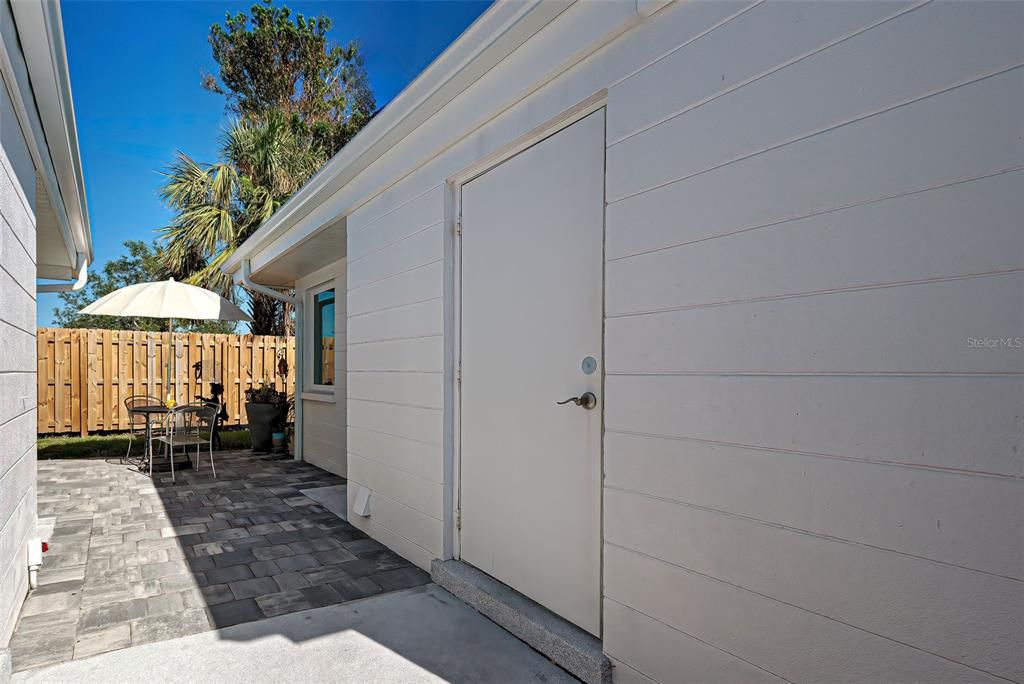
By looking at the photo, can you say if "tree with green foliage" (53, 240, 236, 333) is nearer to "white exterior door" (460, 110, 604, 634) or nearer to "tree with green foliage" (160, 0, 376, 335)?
"tree with green foliage" (160, 0, 376, 335)

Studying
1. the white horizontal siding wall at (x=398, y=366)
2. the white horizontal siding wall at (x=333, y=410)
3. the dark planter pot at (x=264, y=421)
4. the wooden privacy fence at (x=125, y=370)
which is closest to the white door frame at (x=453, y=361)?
the white horizontal siding wall at (x=398, y=366)

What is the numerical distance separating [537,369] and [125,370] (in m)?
9.53

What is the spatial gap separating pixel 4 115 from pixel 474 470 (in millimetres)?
2402

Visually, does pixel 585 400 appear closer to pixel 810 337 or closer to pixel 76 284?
pixel 810 337

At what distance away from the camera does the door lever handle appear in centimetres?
217

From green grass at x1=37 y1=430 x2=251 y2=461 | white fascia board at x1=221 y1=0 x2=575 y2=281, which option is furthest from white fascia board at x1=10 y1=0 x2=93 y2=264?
green grass at x1=37 y1=430 x2=251 y2=461

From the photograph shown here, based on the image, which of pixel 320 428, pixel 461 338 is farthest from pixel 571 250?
pixel 320 428

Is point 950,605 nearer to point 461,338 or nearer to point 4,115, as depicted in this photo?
point 461,338

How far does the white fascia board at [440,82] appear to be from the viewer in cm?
229

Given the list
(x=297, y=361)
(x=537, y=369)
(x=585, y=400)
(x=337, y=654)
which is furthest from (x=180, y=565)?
(x=297, y=361)

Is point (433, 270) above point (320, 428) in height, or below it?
above

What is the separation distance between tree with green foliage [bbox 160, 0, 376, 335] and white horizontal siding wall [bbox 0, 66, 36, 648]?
5.64 meters

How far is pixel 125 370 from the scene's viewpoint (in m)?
9.48

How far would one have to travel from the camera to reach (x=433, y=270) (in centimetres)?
320
